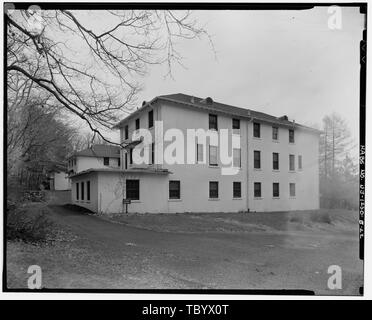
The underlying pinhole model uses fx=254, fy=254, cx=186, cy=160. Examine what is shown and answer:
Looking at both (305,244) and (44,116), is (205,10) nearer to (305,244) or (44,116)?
(44,116)

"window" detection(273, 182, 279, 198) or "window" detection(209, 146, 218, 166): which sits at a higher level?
"window" detection(209, 146, 218, 166)

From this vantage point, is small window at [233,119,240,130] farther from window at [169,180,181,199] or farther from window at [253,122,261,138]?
window at [169,180,181,199]

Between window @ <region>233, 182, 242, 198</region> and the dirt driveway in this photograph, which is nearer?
the dirt driveway

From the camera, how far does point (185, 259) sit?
99.5 inches

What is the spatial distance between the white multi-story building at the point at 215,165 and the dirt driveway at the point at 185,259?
0.96 feet

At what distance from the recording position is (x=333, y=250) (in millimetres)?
2475

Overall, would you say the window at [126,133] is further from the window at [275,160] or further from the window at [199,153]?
the window at [275,160]

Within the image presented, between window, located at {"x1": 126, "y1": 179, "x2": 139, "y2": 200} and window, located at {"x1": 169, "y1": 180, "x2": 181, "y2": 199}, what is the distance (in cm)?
40

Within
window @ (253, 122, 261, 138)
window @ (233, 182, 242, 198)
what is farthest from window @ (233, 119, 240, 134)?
window @ (233, 182, 242, 198)

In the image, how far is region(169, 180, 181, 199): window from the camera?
248cm

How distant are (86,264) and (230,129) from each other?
1913mm

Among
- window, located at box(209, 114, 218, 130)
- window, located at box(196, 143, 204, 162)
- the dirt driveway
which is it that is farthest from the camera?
window, located at box(209, 114, 218, 130)

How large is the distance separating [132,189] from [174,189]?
0.54m
